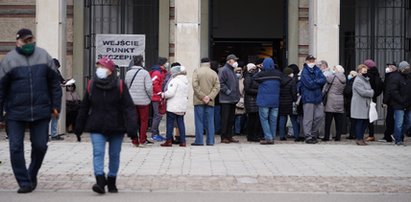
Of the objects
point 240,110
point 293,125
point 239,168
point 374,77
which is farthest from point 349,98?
point 239,168

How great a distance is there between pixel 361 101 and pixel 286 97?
5.39 ft

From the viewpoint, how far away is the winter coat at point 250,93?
16438 mm

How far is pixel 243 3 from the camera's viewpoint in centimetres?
2281

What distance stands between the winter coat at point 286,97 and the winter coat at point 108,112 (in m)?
7.58

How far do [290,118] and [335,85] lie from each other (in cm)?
130

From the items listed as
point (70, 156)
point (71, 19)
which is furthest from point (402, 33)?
point (70, 156)

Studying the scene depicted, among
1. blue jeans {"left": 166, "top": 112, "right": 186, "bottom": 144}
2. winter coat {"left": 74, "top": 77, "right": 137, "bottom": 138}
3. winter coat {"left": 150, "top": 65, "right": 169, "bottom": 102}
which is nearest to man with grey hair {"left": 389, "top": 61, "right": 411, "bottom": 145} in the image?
blue jeans {"left": 166, "top": 112, "right": 186, "bottom": 144}

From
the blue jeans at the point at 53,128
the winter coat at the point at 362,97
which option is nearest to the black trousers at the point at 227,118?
the winter coat at the point at 362,97

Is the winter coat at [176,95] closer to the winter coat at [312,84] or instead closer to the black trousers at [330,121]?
the winter coat at [312,84]

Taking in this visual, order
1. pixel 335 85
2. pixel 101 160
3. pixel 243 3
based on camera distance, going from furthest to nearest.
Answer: pixel 243 3
pixel 335 85
pixel 101 160

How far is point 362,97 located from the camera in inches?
640

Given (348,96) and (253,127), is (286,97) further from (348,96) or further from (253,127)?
(348,96)

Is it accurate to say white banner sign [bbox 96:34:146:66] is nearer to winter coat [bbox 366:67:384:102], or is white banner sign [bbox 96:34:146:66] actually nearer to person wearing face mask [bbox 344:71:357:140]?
person wearing face mask [bbox 344:71:357:140]

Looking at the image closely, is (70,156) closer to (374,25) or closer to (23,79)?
(23,79)
